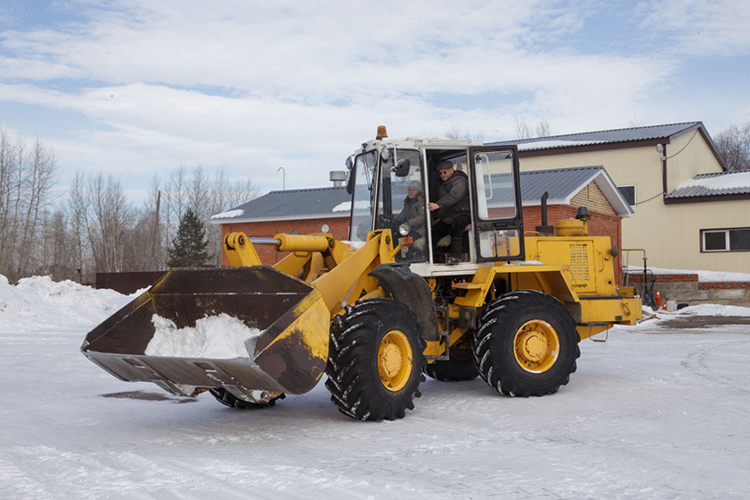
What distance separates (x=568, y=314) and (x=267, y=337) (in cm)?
442

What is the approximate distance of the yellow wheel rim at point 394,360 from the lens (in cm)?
757

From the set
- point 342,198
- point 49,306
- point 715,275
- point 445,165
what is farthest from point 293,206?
point 445,165

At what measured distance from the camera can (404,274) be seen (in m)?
8.19

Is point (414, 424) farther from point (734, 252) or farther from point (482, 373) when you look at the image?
point (734, 252)

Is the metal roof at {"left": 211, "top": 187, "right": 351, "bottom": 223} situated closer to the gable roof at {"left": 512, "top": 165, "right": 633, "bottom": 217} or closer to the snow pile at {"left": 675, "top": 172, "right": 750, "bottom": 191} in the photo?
the gable roof at {"left": 512, "top": 165, "right": 633, "bottom": 217}

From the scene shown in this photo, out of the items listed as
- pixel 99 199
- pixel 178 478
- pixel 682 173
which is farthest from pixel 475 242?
pixel 99 199

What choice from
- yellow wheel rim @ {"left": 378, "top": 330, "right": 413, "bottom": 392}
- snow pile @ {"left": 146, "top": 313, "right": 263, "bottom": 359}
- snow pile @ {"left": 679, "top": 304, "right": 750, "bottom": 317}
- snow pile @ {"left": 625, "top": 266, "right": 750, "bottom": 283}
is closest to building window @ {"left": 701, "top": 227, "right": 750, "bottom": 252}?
snow pile @ {"left": 625, "top": 266, "right": 750, "bottom": 283}

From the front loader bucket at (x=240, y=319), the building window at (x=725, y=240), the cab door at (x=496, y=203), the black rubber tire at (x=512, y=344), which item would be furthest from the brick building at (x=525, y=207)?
the front loader bucket at (x=240, y=319)

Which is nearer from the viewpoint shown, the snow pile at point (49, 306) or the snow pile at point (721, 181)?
the snow pile at point (49, 306)

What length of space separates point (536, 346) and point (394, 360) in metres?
2.27

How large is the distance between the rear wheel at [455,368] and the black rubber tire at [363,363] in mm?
2892

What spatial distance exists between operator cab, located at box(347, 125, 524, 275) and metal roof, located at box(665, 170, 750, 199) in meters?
25.5

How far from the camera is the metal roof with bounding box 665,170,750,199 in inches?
1265

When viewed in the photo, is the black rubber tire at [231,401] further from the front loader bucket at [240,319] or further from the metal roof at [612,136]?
the metal roof at [612,136]
